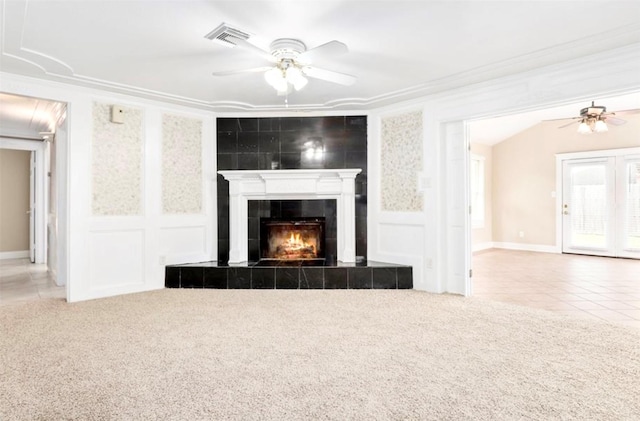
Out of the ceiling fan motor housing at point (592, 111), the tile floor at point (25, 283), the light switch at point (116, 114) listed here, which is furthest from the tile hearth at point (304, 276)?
the ceiling fan motor housing at point (592, 111)

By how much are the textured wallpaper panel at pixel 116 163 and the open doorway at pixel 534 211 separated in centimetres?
432

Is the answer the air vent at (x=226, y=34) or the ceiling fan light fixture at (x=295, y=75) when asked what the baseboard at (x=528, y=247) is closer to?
the ceiling fan light fixture at (x=295, y=75)

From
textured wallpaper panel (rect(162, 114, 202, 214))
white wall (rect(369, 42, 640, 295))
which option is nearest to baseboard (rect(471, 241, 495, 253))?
white wall (rect(369, 42, 640, 295))

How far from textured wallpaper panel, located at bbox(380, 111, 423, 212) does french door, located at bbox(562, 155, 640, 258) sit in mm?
4931

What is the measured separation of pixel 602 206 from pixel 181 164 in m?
7.73

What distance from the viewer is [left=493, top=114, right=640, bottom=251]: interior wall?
759 cm

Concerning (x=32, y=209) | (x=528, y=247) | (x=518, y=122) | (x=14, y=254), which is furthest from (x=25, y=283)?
(x=528, y=247)

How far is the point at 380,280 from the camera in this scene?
175 inches

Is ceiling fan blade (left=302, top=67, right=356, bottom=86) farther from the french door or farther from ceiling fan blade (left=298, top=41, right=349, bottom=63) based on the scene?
the french door

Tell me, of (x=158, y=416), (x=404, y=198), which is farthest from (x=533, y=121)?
(x=158, y=416)

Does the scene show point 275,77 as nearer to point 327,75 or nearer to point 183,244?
point 327,75

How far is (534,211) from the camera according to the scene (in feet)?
26.1

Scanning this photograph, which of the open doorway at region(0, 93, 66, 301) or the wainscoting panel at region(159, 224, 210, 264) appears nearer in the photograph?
the wainscoting panel at region(159, 224, 210, 264)

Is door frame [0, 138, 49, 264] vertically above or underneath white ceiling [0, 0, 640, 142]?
underneath
